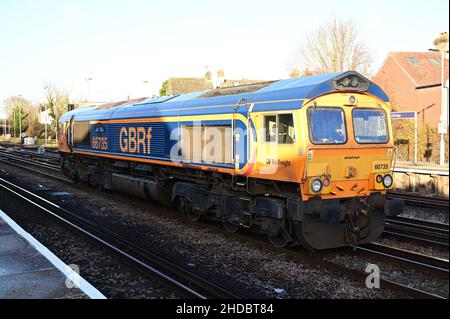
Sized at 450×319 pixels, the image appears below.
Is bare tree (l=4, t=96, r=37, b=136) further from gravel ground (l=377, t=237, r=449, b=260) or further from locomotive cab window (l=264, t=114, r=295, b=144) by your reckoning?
gravel ground (l=377, t=237, r=449, b=260)

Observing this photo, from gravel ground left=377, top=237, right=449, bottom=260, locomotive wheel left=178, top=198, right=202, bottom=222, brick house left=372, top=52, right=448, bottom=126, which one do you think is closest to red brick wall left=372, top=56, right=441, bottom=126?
brick house left=372, top=52, right=448, bottom=126

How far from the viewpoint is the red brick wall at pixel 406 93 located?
121ft

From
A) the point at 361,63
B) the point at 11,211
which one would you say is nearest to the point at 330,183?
the point at 11,211

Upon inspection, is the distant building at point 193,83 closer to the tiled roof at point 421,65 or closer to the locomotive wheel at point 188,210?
the tiled roof at point 421,65

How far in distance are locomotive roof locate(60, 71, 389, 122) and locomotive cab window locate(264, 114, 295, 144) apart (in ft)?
0.60

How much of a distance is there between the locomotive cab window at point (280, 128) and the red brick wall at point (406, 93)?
3063 centimetres

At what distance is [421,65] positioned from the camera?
4106 cm

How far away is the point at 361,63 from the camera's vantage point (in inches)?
1404

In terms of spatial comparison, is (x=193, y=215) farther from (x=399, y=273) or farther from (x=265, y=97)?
(x=399, y=273)

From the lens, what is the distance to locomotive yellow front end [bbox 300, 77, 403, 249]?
780 centimetres

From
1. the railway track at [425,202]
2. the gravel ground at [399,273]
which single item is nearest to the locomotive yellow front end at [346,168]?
the gravel ground at [399,273]

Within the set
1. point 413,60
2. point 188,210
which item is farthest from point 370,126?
point 413,60
